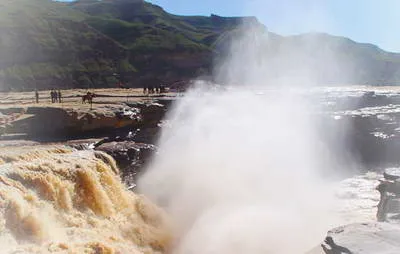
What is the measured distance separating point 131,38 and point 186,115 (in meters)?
61.6

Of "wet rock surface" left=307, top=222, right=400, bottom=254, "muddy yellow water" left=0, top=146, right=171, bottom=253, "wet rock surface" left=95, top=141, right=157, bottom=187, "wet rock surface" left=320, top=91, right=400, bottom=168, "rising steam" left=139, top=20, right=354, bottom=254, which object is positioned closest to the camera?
"wet rock surface" left=307, top=222, right=400, bottom=254

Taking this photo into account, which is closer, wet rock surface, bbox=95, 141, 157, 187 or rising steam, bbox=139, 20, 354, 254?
rising steam, bbox=139, 20, 354, 254

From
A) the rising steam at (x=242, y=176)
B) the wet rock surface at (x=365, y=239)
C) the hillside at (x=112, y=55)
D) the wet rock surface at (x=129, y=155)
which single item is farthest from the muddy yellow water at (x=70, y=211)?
the hillside at (x=112, y=55)

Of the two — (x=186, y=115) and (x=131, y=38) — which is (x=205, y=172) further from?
(x=131, y=38)

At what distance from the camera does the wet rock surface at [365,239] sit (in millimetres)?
6670

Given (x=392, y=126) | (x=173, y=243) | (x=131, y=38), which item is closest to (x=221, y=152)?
(x=173, y=243)

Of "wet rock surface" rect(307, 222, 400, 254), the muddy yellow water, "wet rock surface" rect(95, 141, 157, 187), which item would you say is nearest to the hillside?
"wet rock surface" rect(95, 141, 157, 187)

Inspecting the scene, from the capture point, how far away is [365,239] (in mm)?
7043

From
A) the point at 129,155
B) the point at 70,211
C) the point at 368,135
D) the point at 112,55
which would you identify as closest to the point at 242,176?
the point at 129,155

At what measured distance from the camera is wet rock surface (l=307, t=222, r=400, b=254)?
21.9 ft

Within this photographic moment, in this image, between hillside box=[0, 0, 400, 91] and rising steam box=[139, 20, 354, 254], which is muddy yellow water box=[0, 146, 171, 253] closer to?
rising steam box=[139, 20, 354, 254]

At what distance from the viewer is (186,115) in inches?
958

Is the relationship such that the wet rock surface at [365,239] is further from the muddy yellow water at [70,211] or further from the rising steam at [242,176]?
the muddy yellow water at [70,211]

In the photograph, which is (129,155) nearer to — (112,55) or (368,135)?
(368,135)
